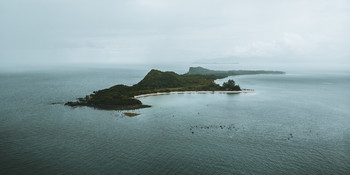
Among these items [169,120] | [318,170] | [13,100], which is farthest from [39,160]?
[13,100]

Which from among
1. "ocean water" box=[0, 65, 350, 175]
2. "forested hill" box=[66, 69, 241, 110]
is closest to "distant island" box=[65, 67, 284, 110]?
"forested hill" box=[66, 69, 241, 110]

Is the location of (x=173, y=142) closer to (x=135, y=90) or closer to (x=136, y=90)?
(x=135, y=90)

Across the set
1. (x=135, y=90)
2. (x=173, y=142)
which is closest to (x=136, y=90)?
(x=135, y=90)

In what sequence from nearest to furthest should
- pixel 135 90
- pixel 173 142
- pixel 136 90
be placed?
pixel 173 142 → pixel 135 90 → pixel 136 90

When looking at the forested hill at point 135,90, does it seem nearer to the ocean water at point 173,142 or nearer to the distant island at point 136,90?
the distant island at point 136,90

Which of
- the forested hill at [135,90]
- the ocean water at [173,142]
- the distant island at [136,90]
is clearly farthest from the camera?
the forested hill at [135,90]

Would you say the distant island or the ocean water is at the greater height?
the distant island

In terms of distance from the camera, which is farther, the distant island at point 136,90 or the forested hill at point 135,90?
the forested hill at point 135,90

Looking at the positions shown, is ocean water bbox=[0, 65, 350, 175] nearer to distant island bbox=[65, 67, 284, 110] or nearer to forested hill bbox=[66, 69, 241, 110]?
distant island bbox=[65, 67, 284, 110]

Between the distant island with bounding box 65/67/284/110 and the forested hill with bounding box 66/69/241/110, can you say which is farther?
the forested hill with bounding box 66/69/241/110

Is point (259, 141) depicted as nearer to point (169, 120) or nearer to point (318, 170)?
point (318, 170)

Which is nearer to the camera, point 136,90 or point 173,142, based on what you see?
point 173,142

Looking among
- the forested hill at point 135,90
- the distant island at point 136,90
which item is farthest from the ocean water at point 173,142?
the forested hill at point 135,90
